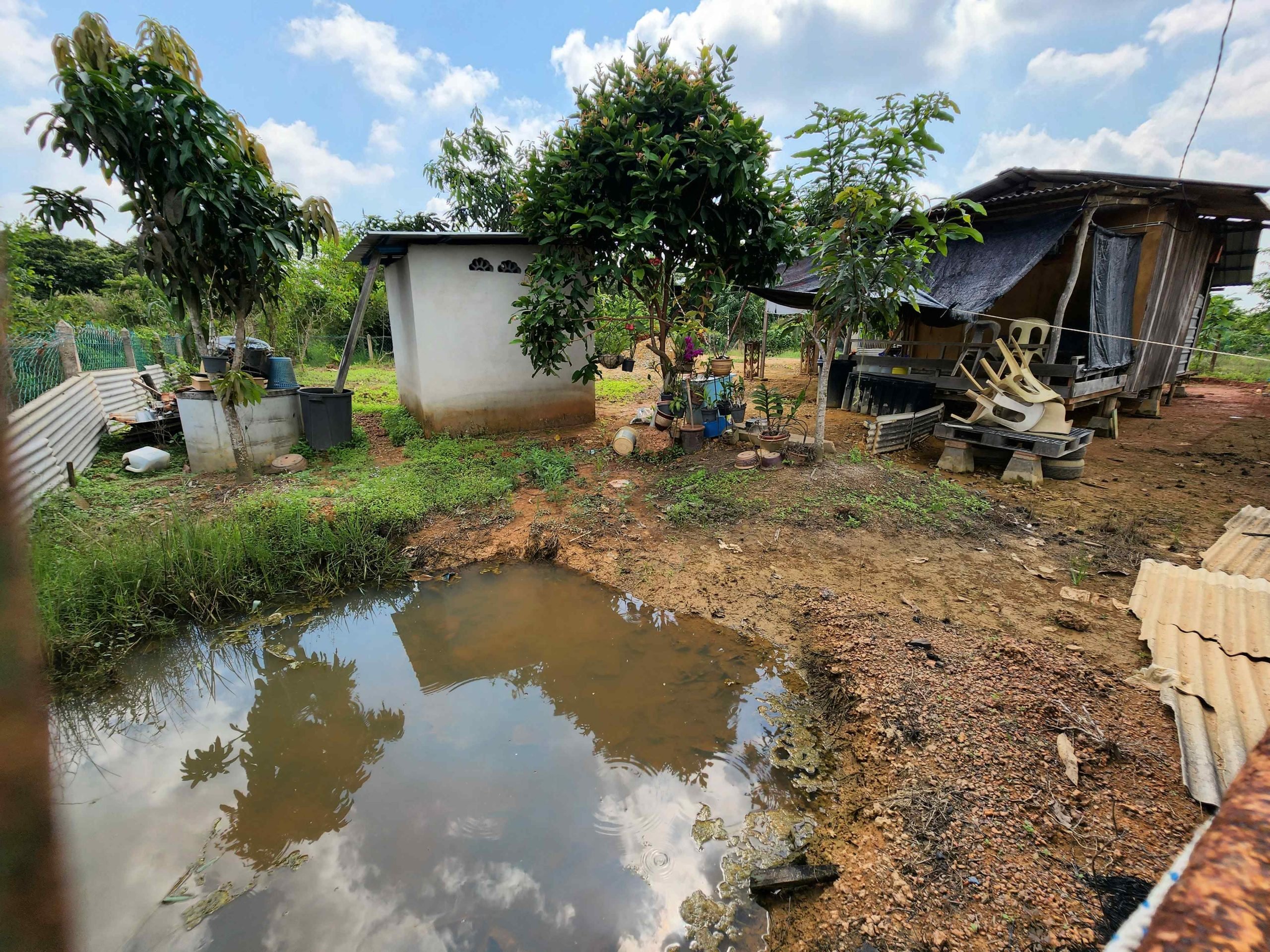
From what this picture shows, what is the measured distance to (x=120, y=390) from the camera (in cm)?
842

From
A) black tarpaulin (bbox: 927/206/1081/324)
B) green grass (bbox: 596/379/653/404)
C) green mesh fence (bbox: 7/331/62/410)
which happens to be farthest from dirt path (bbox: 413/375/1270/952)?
green grass (bbox: 596/379/653/404)

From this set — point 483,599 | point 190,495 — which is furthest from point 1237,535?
point 190,495

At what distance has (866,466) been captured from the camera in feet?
19.7

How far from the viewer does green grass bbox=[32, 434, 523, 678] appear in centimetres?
353

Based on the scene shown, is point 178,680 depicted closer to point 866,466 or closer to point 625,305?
point 866,466

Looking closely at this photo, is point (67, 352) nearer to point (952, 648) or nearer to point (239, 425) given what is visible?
point (239, 425)

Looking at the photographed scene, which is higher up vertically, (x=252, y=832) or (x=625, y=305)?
(x=625, y=305)

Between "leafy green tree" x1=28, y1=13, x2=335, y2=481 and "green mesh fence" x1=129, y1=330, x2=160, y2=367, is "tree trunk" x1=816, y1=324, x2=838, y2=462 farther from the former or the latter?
"green mesh fence" x1=129, y1=330, x2=160, y2=367

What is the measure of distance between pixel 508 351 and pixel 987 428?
6.38 m

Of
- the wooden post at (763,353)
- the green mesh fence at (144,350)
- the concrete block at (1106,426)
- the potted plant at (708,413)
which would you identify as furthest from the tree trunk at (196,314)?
the concrete block at (1106,426)

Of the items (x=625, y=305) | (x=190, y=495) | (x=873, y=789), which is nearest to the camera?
(x=873, y=789)

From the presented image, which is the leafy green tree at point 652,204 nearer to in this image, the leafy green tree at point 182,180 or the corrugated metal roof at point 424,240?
the corrugated metal roof at point 424,240

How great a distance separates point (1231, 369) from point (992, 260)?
14834mm

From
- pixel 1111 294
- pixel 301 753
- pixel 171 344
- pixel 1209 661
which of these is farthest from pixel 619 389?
pixel 1209 661
